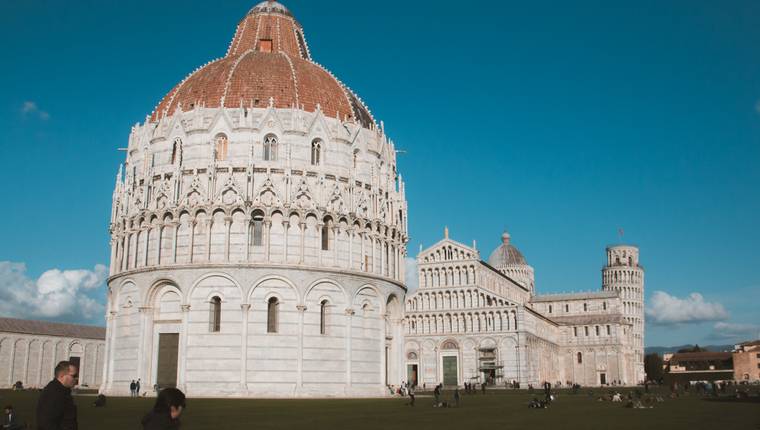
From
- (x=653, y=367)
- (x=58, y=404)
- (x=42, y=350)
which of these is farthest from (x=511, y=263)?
(x=58, y=404)

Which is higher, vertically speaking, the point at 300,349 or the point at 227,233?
the point at 227,233

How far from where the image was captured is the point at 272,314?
4500 centimetres

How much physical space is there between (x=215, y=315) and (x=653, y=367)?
132708mm

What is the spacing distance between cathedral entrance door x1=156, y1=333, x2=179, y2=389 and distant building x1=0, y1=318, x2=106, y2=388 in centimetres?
4250

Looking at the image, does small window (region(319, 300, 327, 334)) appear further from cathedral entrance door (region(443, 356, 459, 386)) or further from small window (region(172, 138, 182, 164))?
cathedral entrance door (region(443, 356, 459, 386))

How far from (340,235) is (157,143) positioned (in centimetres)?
1339

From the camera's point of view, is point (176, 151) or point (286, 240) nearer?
point (286, 240)

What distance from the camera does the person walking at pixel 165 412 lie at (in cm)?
764

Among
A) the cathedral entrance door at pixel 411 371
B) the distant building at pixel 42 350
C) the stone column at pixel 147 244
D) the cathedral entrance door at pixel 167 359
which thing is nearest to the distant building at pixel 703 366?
the cathedral entrance door at pixel 411 371

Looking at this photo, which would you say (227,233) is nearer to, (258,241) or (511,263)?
(258,241)

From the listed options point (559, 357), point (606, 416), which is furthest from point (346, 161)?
point (559, 357)

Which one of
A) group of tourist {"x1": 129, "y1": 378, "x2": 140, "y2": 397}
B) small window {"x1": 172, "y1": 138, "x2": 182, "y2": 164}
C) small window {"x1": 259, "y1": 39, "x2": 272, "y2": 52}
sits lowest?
group of tourist {"x1": 129, "y1": 378, "x2": 140, "y2": 397}

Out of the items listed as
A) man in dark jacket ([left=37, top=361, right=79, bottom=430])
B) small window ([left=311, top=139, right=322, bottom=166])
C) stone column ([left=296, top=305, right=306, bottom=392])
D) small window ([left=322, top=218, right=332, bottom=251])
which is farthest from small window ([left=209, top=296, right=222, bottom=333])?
man in dark jacket ([left=37, top=361, right=79, bottom=430])

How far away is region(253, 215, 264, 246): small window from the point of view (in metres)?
45.8
